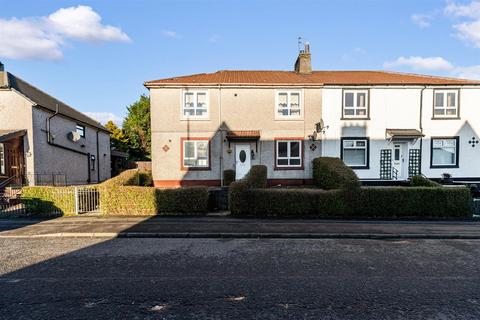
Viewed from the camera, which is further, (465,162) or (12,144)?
(465,162)

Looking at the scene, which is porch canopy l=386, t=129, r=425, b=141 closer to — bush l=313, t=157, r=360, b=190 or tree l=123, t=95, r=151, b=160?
bush l=313, t=157, r=360, b=190

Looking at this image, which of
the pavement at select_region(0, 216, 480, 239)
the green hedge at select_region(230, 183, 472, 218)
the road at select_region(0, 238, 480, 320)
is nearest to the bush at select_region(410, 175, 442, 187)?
the green hedge at select_region(230, 183, 472, 218)

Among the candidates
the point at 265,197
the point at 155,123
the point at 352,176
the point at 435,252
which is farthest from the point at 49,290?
the point at 155,123

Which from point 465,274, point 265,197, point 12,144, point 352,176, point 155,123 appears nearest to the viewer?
point 465,274

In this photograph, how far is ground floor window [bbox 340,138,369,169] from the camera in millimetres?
17531

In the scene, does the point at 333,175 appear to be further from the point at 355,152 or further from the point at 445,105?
the point at 445,105

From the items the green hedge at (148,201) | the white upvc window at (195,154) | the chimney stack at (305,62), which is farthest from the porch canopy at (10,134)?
the chimney stack at (305,62)

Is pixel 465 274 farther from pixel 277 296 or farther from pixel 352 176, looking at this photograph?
pixel 352 176

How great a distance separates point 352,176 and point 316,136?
6405 millimetres

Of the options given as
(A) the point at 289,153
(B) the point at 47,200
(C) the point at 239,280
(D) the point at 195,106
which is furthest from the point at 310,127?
(B) the point at 47,200

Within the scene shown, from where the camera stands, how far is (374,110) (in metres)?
17.4

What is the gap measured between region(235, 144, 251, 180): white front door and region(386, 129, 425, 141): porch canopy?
30.4 ft

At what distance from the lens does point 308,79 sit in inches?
711

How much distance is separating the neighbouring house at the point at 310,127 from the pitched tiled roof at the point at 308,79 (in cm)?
13
